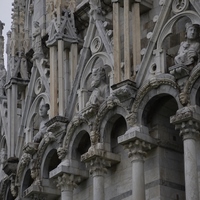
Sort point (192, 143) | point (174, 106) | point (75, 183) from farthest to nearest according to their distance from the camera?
point (75, 183)
point (174, 106)
point (192, 143)

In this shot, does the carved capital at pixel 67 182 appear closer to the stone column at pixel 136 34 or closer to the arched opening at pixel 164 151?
the arched opening at pixel 164 151

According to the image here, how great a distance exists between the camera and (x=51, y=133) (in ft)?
68.3

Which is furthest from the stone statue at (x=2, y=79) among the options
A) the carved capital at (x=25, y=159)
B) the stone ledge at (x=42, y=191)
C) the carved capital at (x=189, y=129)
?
the carved capital at (x=189, y=129)

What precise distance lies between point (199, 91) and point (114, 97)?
6.23ft

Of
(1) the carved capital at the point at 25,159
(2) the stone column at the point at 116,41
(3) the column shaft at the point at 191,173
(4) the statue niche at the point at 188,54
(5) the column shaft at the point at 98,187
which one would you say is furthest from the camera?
(1) the carved capital at the point at 25,159

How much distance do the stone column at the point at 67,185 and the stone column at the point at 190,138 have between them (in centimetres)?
303

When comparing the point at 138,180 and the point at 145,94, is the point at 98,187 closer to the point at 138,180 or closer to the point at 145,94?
the point at 138,180

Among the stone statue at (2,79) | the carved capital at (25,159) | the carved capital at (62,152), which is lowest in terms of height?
the carved capital at (62,152)

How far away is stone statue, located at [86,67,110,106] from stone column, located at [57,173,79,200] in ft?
4.79

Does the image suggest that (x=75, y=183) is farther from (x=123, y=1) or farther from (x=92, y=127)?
(x=123, y=1)

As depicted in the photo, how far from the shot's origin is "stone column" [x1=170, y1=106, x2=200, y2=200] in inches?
679

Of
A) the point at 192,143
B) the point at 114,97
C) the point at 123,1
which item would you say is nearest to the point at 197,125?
the point at 192,143

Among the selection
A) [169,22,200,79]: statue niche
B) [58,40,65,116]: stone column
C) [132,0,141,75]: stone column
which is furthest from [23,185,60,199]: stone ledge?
[169,22,200,79]: statue niche

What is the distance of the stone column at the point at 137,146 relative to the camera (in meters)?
18.3
